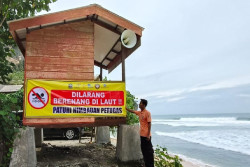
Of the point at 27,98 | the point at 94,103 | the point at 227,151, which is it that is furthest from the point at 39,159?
the point at 227,151

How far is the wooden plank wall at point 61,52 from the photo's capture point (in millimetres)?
6945

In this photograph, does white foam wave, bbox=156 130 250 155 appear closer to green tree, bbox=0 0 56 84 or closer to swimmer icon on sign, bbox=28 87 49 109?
swimmer icon on sign, bbox=28 87 49 109

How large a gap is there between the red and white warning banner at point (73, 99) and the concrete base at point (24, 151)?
664 mm

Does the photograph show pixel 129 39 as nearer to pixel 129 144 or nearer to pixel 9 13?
pixel 129 144

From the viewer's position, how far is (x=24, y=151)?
5.87 m

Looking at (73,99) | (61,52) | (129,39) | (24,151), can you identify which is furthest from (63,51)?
(24,151)

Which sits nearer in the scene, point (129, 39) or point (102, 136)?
point (129, 39)

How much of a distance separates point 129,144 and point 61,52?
148 inches

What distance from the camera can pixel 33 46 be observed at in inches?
275

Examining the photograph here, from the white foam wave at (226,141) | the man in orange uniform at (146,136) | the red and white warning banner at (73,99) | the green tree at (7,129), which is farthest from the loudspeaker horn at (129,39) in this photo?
the white foam wave at (226,141)

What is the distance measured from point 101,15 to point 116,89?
8.12ft

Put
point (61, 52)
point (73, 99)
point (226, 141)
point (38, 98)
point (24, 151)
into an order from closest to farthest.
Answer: point (24, 151)
point (38, 98)
point (73, 99)
point (61, 52)
point (226, 141)

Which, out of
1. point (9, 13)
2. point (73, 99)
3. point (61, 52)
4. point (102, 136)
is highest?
point (9, 13)

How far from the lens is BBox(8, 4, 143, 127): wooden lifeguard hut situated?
6621 millimetres
